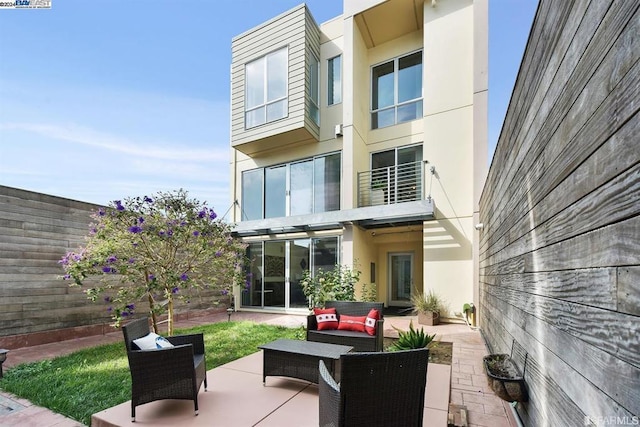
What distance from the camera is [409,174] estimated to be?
28.5 feet

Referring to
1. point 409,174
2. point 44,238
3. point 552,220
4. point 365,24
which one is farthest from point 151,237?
point 365,24

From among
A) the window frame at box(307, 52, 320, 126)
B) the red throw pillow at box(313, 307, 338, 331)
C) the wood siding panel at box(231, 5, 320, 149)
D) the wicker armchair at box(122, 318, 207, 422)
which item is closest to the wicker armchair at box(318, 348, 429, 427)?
the wicker armchair at box(122, 318, 207, 422)

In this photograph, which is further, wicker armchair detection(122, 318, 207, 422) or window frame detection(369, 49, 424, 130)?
window frame detection(369, 49, 424, 130)

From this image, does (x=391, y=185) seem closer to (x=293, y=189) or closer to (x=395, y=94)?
(x=395, y=94)

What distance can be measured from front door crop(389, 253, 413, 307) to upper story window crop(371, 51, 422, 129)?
14.2 feet

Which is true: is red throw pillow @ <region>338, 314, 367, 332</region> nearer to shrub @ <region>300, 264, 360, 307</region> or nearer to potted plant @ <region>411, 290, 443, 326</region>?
shrub @ <region>300, 264, 360, 307</region>

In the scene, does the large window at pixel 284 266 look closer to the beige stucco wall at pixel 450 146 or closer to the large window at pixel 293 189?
the large window at pixel 293 189

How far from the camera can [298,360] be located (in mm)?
3430

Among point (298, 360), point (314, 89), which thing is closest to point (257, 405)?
point (298, 360)

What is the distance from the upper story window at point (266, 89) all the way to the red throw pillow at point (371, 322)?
21.3 ft

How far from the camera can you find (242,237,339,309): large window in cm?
920

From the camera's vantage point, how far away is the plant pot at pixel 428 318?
7.23 m

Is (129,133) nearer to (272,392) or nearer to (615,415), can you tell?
(272,392)

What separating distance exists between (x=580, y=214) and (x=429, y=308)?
637cm
